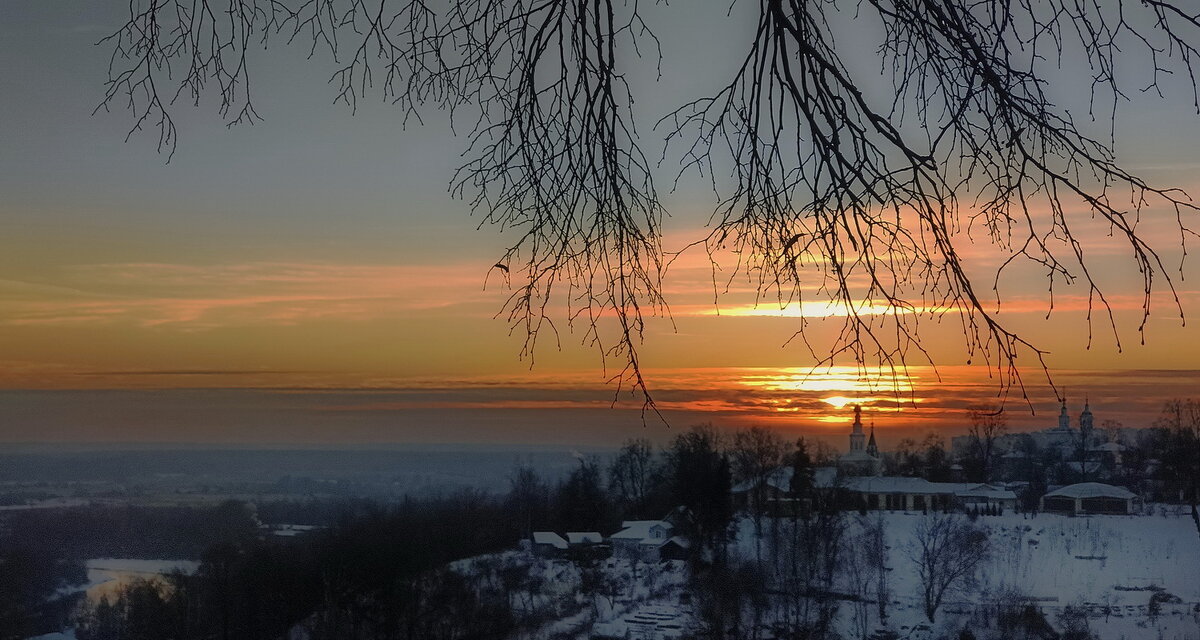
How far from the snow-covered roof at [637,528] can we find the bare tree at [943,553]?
3.48 metres

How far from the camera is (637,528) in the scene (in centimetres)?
1466

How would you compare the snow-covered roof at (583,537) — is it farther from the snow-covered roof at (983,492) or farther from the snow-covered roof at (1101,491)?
the snow-covered roof at (1101,491)

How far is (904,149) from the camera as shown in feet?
4.66

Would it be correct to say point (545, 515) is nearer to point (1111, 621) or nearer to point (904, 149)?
point (1111, 621)

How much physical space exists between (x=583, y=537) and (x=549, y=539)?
649 mm

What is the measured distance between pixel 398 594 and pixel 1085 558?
9.20 metres

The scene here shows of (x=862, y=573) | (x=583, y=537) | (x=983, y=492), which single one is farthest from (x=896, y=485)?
(x=583, y=537)

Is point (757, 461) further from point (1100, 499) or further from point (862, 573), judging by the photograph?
point (1100, 499)

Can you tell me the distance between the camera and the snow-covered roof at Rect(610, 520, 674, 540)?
47.7 ft

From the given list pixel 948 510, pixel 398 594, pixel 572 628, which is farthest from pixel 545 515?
pixel 948 510

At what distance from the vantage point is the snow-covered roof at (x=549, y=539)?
1362 cm

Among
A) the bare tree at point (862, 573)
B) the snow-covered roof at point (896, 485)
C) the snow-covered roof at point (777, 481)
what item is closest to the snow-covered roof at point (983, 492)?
the snow-covered roof at point (896, 485)

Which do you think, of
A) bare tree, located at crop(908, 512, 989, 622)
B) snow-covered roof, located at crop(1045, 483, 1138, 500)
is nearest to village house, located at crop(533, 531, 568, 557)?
bare tree, located at crop(908, 512, 989, 622)

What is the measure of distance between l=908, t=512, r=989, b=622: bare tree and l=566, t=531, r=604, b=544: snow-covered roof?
437 cm
